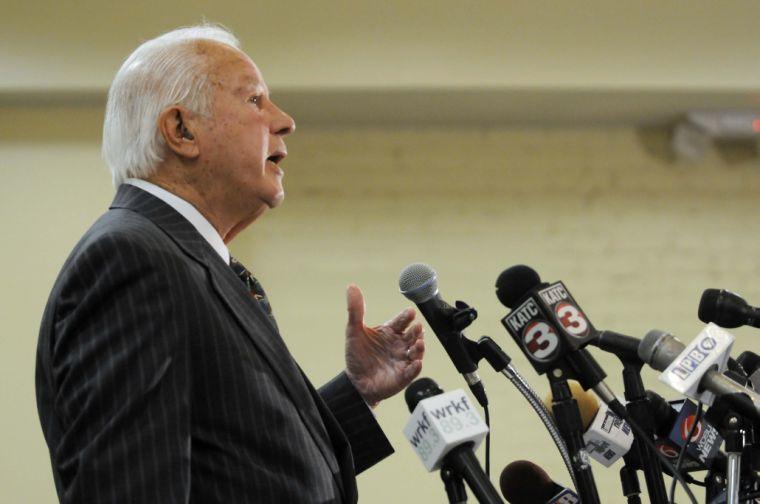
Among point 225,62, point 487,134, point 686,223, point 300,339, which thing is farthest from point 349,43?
point 225,62

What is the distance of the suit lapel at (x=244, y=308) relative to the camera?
171cm

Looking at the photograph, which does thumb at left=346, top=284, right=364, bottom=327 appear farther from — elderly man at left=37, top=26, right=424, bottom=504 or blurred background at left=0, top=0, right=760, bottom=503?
blurred background at left=0, top=0, right=760, bottom=503

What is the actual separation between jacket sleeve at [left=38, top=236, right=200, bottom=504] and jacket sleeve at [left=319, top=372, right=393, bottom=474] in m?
0.62

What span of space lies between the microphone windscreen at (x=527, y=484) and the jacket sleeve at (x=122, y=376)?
763mm

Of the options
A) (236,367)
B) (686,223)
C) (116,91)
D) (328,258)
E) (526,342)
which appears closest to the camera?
(236,367)

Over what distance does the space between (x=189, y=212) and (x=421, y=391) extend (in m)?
0.52

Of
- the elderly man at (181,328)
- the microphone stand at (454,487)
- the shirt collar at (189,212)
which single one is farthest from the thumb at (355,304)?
the microphone stand at (454,487)

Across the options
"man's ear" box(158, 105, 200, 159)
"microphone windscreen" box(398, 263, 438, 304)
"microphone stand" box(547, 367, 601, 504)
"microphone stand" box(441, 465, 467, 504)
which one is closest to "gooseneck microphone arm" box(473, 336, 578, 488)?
"microphone stand" box(547, 367, 601, 504)

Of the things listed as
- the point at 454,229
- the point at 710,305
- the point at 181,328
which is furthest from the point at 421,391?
the point at 454,229

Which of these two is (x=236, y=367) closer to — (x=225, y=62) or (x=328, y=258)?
(x=225, y=62)

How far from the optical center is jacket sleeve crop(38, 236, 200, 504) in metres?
1.46

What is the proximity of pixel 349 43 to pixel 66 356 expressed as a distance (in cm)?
321

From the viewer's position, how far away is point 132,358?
1.50 metres

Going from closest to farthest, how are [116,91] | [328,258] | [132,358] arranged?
1. [132,358]
2. [116,91]
3. [328,258]
